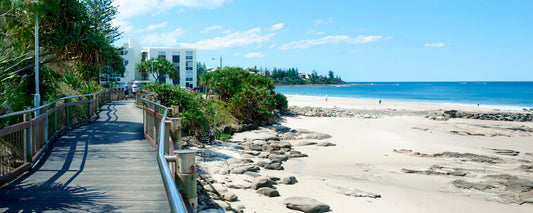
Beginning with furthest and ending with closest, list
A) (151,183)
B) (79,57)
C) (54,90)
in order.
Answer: (54,90) < (79,57) < (151,183)

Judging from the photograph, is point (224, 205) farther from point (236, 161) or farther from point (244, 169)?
point (236, 161)

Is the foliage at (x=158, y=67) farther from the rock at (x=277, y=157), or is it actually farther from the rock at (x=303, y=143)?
the rock at (x=277, y=157)

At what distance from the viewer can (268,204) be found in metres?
10.7

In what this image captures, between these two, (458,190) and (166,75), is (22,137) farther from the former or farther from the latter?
(166,75)

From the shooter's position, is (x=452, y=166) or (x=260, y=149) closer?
(x=452, y=166)

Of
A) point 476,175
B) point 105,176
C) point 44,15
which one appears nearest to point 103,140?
point 105,176

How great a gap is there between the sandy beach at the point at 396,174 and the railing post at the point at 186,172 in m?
5.24

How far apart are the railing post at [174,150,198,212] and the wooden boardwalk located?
2.84ft

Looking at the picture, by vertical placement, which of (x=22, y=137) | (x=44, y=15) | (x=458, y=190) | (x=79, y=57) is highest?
(x=44, y=15)

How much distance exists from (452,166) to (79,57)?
59.4ft

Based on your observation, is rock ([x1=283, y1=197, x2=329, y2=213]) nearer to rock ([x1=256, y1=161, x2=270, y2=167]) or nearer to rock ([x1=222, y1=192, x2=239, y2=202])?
rock ([x1=222, y1=192, x2=239, y2=202])

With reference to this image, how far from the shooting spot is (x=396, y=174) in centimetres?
1580

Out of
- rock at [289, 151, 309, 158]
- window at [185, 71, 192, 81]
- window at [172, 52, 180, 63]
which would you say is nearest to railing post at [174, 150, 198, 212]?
rock at [289, 151, 309, 158]

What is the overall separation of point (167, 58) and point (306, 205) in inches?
3258
